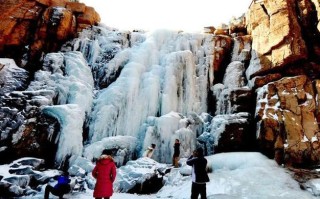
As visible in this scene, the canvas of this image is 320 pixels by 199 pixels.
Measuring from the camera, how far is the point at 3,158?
1151cm

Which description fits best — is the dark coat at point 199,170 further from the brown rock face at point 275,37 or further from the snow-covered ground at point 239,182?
the brown rock face at point 275,37

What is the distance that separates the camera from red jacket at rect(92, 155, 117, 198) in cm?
529

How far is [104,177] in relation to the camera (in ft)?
17.6

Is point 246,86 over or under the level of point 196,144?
over

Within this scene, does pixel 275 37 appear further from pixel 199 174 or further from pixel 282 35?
pixel 199 174

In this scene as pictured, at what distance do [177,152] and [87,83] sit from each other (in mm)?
6317

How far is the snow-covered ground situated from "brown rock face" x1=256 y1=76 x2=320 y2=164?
752 millimetres

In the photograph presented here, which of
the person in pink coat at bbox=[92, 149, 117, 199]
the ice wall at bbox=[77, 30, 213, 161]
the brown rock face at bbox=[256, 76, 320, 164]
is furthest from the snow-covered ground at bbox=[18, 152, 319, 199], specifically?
the person in pink coat at bbox=[92, 149, 117, 199]

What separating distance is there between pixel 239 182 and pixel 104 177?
5.19 meters

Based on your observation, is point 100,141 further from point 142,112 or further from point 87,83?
point 87,83

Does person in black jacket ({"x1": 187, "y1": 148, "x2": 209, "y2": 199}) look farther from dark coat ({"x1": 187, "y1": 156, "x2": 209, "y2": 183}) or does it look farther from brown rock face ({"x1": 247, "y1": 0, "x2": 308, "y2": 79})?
brown rock face ({"x1": 247, "y1": 0, "x2": 308, "y2": 79})

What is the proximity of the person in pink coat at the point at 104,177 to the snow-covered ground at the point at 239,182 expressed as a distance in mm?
3047

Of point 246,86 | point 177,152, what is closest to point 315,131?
point 246,86

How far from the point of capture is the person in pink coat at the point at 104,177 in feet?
17.4
